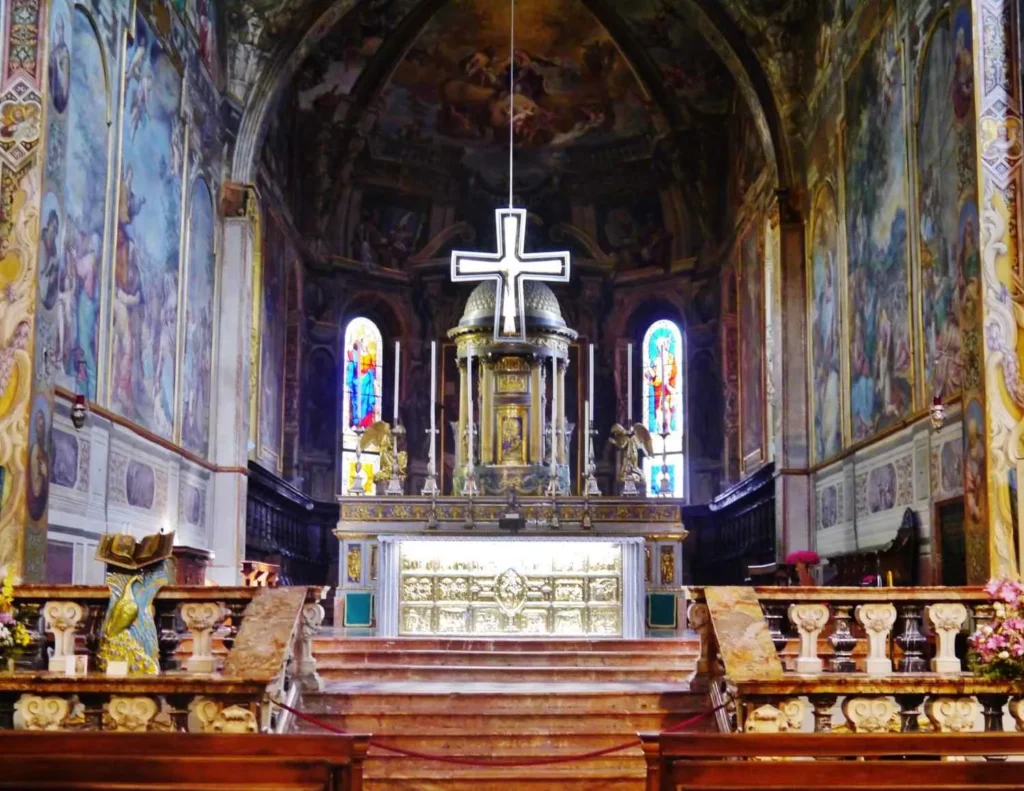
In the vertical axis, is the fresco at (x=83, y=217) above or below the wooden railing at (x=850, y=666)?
above

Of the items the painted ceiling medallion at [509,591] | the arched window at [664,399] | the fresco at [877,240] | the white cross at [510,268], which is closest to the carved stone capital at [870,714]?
the fresco at [877,240]

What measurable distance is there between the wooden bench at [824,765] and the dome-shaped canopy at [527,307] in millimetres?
12769

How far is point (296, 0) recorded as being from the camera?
20500 mm

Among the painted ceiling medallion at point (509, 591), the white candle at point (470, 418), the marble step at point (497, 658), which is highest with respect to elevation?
the white candle at point (470, 418)

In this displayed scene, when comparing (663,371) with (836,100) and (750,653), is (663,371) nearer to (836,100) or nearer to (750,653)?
(836,100)

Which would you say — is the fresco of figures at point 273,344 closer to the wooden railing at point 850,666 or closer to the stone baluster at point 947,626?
the wooden railing at point 850,666

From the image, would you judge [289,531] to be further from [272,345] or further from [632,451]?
[632,451]

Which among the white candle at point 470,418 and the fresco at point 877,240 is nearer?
the fresco at point 877,240

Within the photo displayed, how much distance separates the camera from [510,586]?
15.9 m

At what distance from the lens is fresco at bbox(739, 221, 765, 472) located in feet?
71.9

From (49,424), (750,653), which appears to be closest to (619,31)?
(49,424)

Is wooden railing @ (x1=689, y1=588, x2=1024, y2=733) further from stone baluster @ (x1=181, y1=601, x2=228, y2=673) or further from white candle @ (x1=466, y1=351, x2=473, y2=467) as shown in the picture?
white candle @ (x1=466, y1=351, x2=473, y2=467)

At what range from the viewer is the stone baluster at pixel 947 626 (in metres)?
9.80

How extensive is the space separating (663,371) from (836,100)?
944 cm
